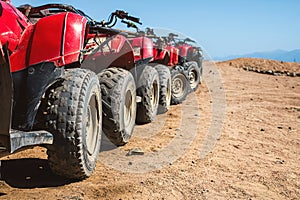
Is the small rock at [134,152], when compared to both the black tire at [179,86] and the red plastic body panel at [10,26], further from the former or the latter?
the black tire at [179,86]

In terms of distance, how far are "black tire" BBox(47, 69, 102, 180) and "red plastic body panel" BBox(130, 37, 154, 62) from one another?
2725 millimetres

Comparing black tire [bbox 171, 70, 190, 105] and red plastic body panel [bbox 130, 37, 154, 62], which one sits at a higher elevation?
red plastic body panel [bbox 130, 37, 154, 62]

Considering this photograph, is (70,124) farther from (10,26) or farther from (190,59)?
(190,59)

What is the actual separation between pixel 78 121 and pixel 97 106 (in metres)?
0.82

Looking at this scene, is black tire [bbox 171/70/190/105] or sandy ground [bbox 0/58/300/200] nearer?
sandy ground [bbox 0/58/300/200]

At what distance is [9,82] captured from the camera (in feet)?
8.11

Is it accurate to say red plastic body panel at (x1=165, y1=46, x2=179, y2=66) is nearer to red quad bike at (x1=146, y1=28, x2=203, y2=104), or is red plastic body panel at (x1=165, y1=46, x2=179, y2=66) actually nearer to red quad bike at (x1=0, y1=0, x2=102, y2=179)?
red quad bike at (x1=146, y1=28, x2=203, y2=104)

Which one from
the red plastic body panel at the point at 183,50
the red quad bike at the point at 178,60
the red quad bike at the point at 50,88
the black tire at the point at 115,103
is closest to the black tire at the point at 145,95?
the red quad bike at the point at 178,60

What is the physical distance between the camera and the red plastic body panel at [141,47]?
6314mm

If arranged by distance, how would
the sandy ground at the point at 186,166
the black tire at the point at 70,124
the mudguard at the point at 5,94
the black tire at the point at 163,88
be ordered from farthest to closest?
the black tire at the point at 163,88 → the sandy ground at the point at 186,166 → the black tire at the point at 70,124 → the mudguard at the point at 5,94

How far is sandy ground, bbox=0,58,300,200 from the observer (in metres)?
3.57

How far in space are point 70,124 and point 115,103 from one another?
1499 mm

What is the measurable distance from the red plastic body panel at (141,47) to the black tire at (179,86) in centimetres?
315

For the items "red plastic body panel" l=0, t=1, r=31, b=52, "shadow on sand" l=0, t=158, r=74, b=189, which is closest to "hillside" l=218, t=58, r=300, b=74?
"shadow on sand" l=0, t=158, r=74, b=189
